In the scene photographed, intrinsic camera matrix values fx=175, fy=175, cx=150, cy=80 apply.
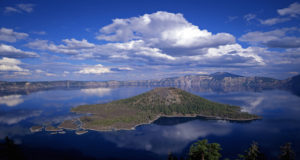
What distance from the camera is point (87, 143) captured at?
165 meters

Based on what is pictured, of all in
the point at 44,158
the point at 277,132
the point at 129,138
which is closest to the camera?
the point at 44,158

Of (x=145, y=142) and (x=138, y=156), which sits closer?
(x=138, y=156)

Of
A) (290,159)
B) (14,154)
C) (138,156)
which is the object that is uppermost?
(290,159)

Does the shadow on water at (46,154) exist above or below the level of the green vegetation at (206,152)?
below

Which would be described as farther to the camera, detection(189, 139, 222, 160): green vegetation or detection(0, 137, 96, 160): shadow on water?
detection(0, 137, 96, 160): shadow on water

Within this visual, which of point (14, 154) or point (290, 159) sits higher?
point (290, 159)

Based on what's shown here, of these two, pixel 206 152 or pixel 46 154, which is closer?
pixel 206 152

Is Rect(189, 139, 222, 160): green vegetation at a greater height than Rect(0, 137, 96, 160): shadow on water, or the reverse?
Rect(189, 139, 222, 160): green vegetation

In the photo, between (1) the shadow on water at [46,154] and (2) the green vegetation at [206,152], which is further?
(1) the shadow on water at [46,154]

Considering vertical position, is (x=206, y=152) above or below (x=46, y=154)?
above

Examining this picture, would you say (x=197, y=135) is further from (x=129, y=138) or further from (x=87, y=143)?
(x=87, y=143)

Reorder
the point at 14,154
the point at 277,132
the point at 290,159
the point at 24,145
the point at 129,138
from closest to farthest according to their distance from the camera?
the point at 290,159
the point at 14,154
the point at 24,145
the point at 129,138
the point at 277,132

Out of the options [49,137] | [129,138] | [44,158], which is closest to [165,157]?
[129,138]

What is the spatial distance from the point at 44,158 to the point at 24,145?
131 ft
